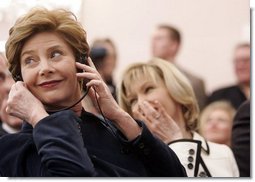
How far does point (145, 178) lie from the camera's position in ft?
5.15

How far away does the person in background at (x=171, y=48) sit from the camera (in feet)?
5.76

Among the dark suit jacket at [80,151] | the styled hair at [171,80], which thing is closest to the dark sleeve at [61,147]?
the dark suit jacket at [80,151]

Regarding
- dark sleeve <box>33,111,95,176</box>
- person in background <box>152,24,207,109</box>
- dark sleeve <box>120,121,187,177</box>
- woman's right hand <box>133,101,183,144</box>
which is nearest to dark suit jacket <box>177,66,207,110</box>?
person in background <box>152,24,207,109</box>

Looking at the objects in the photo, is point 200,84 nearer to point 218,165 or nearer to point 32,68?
point 218,165

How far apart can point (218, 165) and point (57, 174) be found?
566 millimetres

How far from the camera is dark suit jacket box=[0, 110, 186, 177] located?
1.39 metres

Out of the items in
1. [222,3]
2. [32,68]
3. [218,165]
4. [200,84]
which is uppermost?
[222,3]

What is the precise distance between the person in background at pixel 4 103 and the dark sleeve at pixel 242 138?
2.10 ft

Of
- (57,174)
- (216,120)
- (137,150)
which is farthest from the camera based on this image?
(216,120)

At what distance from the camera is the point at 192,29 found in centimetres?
175

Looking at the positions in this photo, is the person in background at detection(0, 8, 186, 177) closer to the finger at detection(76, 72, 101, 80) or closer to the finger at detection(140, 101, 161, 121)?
the finger at detection(76, 72, 101, 80)

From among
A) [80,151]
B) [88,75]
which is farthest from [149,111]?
[80,151]

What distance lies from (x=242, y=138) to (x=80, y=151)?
570 millimetres

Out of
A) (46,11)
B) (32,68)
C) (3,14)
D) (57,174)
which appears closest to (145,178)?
(57,174)
